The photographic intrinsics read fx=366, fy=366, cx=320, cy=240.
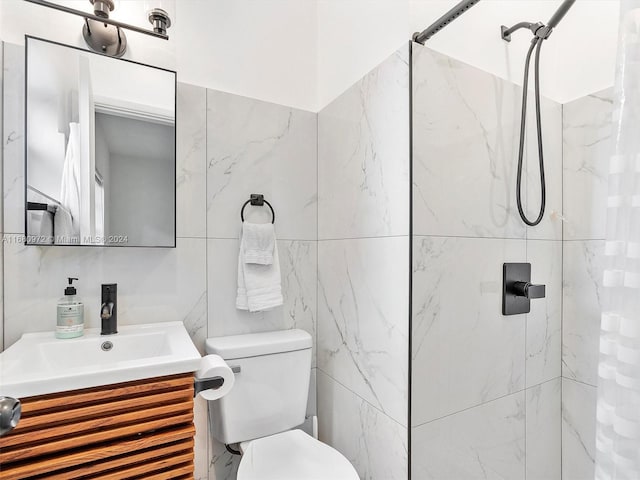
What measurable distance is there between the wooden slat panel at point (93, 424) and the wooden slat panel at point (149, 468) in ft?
0.37

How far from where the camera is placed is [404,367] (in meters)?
1.15

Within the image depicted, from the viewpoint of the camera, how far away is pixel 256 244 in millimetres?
1474

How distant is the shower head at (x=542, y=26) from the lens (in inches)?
42.6

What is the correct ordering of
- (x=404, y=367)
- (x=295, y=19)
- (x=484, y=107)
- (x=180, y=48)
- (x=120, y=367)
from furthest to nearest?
1. (x=295, y=19)
2. (x=180, y=48)
3. (x=484, y=107)
4. (x=404, y=367)
5. (x=120, y=367)

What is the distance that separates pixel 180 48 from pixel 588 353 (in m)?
1.94

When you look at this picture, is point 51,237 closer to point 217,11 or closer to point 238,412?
point 238,412

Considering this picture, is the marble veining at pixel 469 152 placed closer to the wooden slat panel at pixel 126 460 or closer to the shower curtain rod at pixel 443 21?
the shower curtain rod at pixel 443 21

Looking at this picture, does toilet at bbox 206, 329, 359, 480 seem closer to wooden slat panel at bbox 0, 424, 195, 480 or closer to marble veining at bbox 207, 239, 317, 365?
marble veining at bbox 207, 239, 317, 365

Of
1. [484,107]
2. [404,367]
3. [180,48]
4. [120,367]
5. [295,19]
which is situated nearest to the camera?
[120,367]

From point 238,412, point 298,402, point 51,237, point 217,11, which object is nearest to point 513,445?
point 298,402

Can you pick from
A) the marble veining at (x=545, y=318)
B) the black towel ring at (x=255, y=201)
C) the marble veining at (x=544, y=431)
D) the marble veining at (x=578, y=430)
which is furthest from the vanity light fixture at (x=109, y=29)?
the marble veining at (x=578, y=430)

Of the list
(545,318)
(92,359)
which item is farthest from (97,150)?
(545,318)

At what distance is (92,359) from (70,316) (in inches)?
6.1

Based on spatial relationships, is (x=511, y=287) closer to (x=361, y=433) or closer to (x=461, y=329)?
(x=461, y=329)
